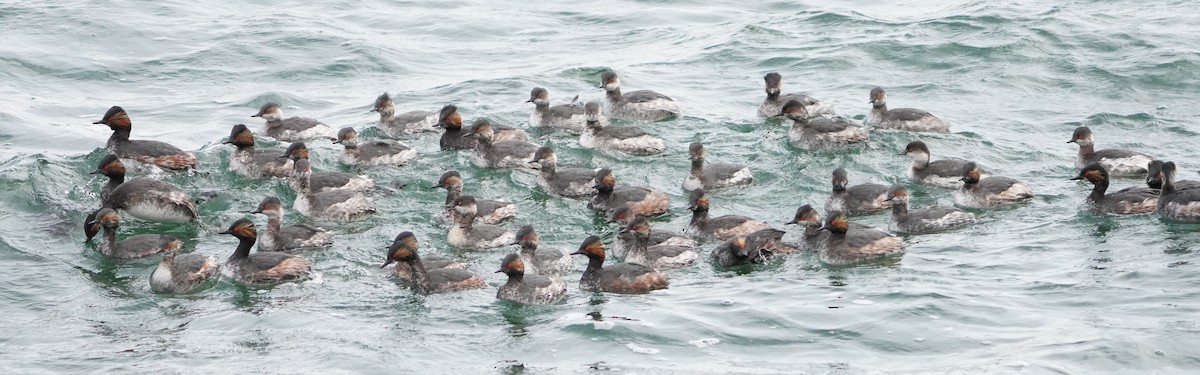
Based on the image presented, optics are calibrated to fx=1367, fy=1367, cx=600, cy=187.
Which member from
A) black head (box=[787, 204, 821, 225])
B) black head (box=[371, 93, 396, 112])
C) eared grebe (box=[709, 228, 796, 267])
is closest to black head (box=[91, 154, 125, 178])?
black head (box=[371, 93, 396, 112])

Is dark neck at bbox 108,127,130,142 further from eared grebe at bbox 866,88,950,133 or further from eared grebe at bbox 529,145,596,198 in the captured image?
eared grebe at bbox 866,88,950,133

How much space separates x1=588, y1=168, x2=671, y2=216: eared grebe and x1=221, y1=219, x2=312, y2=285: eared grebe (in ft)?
12.7

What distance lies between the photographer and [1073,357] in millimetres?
11148

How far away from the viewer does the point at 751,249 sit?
47.2ft

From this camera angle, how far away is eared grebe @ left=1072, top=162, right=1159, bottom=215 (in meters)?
15.9

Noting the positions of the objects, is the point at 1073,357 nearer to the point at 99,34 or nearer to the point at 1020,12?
the point at 1020,12

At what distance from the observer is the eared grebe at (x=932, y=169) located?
57.2 feet

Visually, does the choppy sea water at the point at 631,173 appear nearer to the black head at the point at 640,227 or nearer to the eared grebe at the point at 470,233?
the eared grebe at the point at 470,233

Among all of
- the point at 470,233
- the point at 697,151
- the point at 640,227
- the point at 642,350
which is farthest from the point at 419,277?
the point at 697,151

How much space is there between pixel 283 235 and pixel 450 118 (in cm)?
474

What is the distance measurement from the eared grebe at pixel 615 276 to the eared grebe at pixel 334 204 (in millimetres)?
3814

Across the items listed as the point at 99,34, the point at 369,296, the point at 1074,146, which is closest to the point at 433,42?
the point at 99,34

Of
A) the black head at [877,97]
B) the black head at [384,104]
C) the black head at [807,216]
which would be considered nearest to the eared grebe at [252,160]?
the black head at [384,104]

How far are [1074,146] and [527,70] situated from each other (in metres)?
9.97
